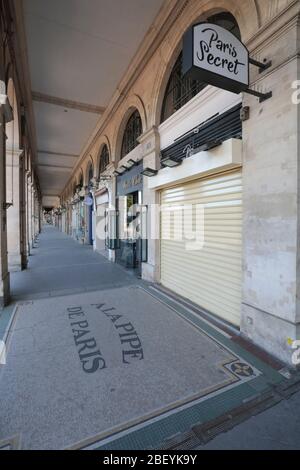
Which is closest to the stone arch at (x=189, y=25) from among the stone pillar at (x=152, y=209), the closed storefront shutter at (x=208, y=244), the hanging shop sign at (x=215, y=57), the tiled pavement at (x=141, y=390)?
the stone pillar at (x=152, y=209)

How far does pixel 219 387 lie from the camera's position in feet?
8.07

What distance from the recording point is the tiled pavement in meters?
1.88

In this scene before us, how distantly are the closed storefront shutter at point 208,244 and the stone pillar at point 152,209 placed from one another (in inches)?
13.3

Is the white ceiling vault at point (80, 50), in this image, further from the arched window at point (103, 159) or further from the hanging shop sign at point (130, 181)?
the hanging shop sign at point (130, 181)

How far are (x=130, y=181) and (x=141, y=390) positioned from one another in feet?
21.8

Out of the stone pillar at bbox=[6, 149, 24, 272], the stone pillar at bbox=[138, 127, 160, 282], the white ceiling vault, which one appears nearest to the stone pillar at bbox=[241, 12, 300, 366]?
the stone pillar at bbox=[138, 127, 160, 282]

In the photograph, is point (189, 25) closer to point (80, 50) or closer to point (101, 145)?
point (80, 50)

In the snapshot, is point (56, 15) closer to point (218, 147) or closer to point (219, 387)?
point (218, 147)

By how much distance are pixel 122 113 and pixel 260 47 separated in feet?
19.6

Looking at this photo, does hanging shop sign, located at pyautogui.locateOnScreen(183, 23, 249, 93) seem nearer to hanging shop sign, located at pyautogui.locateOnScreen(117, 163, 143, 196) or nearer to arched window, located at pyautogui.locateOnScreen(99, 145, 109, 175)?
hanging shop sign, located at pyautogui.locateOnScreen(117, 163, 143, 196)

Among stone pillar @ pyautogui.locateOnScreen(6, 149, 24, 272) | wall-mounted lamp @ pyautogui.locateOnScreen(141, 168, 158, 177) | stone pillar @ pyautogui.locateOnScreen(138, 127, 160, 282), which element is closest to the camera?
wall-mounted lamp @ pyautogui.locateOnScreen(141, 168, 158, 177)

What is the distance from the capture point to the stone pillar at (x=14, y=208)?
7.89m

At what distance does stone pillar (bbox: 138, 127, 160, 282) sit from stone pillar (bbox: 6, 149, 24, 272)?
4518mm

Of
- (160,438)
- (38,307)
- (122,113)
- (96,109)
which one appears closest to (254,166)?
(160,438)
